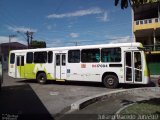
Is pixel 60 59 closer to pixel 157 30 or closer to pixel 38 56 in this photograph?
pixel 38 56

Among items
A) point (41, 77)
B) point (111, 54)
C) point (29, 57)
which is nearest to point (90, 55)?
point (111, 54)

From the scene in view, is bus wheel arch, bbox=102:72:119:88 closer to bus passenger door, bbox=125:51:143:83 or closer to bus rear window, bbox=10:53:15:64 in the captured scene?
bus passenger door, bbox=125:51:143:83

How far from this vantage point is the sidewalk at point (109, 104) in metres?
8.31

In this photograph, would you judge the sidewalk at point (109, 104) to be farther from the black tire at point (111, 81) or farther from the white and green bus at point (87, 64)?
the black tire at point (111, 81)

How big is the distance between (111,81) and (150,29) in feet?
59.2

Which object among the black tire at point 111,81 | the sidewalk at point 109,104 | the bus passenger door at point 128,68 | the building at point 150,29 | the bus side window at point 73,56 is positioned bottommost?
the sidewalk at point 109,104

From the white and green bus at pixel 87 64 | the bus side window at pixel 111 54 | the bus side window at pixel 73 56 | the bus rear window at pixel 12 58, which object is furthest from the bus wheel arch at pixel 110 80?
the bus rear window at pixel 12 58

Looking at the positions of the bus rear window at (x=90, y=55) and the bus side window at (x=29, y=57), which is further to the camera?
the bus side window at (x=29, y=57)

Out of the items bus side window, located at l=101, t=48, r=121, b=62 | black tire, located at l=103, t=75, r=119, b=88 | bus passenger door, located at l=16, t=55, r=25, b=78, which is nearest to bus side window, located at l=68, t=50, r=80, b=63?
bus side window, located at l=101, t=48, r=121, b=62

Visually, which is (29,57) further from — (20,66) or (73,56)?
(73,56)

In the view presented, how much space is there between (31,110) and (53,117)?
129 centimetres

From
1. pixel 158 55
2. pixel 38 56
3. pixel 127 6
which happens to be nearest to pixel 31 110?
pixel 127 6

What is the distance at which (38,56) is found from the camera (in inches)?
747

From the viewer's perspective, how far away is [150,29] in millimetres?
31719
